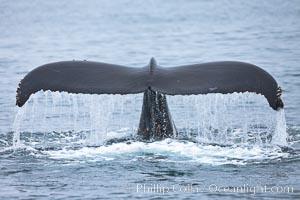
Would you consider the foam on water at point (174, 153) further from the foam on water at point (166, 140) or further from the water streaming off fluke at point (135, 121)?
the water streaming off fluke at point (135, 121)

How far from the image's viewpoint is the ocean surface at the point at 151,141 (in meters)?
8.34

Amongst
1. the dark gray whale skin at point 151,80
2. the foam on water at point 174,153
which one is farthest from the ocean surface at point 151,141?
the dark gray whale skin at point 151,80

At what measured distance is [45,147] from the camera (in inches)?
393

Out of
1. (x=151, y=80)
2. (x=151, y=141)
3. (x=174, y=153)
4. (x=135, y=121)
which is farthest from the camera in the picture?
(x=135, y=121)

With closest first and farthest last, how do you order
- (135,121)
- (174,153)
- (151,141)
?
(174,153) → (151,141) → (135,121)

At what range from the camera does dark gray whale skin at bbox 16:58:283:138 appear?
8.46 m

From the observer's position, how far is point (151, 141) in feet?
30.8

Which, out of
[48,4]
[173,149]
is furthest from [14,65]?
[48,4]

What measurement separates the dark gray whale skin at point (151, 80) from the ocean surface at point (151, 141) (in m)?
0.26

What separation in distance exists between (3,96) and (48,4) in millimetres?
19390

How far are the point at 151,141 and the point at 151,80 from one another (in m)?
0.99

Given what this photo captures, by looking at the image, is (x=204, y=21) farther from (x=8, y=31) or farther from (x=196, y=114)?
(x=196, y=114)

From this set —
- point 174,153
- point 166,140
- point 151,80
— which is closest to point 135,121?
point 166,140

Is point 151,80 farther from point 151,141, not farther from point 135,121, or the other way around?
point 135,121
